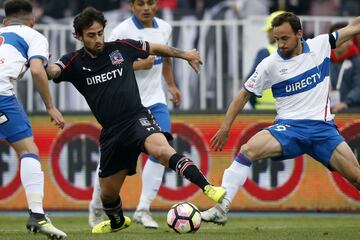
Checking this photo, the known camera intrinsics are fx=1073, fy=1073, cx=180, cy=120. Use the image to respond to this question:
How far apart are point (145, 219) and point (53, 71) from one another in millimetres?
2469

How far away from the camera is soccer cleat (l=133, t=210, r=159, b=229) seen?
11943mm

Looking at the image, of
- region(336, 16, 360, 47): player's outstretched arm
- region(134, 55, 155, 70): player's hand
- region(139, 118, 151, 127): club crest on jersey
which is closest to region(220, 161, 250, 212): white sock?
region(139, 118, 151, 127): club crest on jersey

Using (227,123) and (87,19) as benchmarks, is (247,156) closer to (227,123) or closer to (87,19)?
(227,123)

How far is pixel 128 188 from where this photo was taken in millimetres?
14617

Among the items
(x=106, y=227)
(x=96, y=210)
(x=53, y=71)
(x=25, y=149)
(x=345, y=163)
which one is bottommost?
(x=96, y=210)

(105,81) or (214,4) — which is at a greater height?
(105,81)

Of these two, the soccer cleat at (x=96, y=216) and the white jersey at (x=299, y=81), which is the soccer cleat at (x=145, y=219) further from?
the white jersey at (x=299, y=81)

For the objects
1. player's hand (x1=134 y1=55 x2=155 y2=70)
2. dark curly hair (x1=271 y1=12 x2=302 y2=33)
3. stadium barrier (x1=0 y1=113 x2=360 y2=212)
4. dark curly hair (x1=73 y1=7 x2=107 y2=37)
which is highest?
dark curly hair (x1=73 y1=7 x2=107 y2=37)

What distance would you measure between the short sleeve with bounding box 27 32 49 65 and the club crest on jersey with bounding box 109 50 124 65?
695 millimetres

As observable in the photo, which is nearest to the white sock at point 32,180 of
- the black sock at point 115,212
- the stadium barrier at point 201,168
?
the black sock at point 115,212

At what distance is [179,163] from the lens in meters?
9.89

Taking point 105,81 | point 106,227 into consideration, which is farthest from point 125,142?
point 106,227

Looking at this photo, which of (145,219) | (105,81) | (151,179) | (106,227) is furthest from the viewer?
(151,179)

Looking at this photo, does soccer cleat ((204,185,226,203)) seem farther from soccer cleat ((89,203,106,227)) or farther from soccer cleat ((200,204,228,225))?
soccer cleat ((89,203,106,227))
